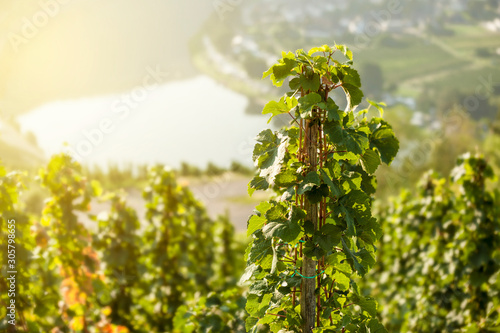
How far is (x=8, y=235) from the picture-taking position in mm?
2764

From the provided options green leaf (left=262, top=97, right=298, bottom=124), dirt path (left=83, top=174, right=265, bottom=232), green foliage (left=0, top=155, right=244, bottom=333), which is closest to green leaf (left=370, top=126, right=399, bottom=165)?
green leaf (left=262, top=97, right=298, bottom=124)

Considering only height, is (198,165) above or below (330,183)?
above

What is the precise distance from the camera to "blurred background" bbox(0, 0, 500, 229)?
18000 mm

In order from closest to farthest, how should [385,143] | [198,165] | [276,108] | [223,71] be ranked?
[276,108], [385,143], [198,165], [223,71]

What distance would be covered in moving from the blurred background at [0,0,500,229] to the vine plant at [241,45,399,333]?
2.27 meters

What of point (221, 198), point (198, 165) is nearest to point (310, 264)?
point (221, 198)

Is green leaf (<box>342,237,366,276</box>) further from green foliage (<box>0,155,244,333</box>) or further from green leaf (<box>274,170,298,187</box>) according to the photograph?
green foliage (<box>0,155,244,333</box>)

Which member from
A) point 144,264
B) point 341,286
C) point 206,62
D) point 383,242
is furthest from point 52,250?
point 206,62

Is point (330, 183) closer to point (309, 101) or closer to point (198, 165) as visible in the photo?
point (309, 101)

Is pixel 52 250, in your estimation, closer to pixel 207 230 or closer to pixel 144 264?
pixel 144 264

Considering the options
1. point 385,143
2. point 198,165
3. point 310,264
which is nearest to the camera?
point 310,264

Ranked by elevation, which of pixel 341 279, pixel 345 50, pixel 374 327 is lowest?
pixel 374 327

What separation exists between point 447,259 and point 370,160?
2.64 meters

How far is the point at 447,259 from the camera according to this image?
387cm
